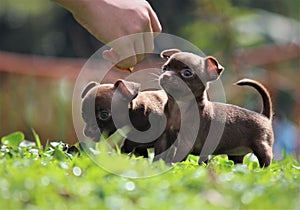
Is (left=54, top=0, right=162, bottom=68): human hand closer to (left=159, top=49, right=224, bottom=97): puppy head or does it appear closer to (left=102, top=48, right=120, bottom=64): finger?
(left=102, top=48, right=120, bottom=64): finger

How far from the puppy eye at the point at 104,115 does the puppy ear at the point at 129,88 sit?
7.3 inches

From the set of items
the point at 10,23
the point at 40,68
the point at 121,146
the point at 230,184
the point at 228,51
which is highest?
the point at 230,184

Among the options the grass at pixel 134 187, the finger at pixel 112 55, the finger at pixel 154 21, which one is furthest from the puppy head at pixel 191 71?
the grass at pixel 134 187

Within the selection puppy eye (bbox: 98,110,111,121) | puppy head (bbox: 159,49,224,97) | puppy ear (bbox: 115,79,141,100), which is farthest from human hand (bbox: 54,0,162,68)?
puppy eye (bbox: 98,110,111,121)

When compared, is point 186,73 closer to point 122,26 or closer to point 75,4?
point 122,26

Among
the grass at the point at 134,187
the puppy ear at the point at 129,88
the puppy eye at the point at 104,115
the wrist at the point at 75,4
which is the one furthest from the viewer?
the puppy eye at the point at 104,115

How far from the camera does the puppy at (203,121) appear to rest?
5.45m

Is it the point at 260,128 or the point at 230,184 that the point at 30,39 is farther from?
the point at 230,184

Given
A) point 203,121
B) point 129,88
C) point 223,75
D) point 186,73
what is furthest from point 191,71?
point 223,75

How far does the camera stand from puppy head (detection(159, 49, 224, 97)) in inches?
216

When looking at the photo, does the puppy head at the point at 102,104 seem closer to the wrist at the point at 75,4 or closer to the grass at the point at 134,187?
the wrist at the point at 75,4

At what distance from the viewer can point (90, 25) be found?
5465 millimetres

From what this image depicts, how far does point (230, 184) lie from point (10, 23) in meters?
20.6

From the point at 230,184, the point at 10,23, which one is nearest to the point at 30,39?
the point at 10,23
